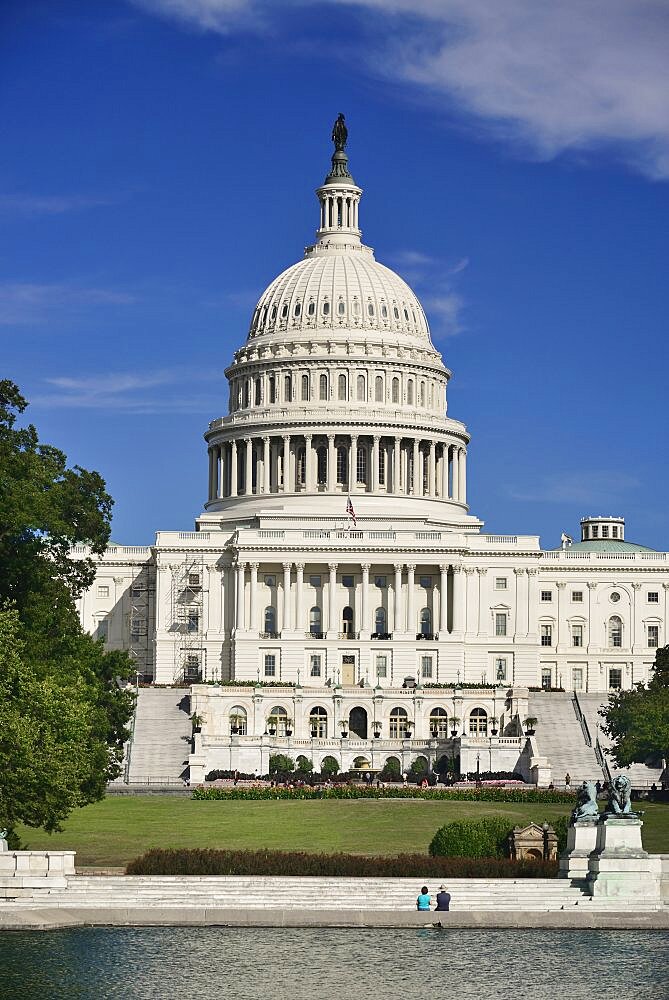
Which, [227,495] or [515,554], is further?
[227,495]

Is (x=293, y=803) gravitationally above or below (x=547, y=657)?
below

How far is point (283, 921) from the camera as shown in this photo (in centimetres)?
7300

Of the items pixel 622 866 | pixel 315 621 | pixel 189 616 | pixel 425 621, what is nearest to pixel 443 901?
pixel 622 866

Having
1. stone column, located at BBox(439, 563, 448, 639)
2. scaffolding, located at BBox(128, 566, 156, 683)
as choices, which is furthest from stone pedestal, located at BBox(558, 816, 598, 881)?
scaffolding, located at BBox(128, 566, 156, 683)

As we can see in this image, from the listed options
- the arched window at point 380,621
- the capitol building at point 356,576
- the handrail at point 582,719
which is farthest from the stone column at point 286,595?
the handrail at point 582,719

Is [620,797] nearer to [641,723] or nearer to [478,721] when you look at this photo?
[641,723]

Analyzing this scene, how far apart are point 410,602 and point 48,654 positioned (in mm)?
73771

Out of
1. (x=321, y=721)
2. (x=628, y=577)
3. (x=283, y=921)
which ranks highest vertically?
(x=628, y=577)

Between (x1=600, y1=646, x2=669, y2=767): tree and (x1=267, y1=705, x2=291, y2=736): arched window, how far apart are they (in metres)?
23.9

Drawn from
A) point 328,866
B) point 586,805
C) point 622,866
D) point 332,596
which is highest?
point 332,596

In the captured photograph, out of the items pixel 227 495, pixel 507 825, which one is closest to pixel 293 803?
pixel 507 825

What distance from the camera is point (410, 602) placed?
174 m

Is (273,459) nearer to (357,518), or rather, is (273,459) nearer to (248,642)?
(357,518)

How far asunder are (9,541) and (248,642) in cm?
6706
